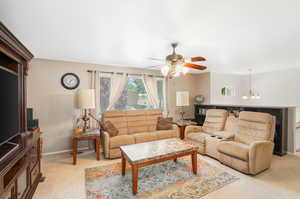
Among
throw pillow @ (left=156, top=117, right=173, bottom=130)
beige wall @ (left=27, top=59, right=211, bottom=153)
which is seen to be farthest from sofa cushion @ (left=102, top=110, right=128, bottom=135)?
throw pillow @ (left=156, top=117, right=173, bottom=130)

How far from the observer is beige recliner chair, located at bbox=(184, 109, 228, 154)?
11.6ft

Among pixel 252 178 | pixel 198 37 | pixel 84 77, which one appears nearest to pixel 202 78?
pixel 198 37

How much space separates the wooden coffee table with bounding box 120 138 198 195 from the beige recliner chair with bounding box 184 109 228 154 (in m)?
1.03

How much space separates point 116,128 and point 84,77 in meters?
1.65

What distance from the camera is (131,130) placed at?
12.8 feet

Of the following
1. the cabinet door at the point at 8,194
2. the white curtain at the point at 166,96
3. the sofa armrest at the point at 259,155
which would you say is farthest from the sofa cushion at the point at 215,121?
the cabinet door at the point at 8,194

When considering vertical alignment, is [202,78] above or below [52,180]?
above

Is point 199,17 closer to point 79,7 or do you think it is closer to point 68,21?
point 79,7

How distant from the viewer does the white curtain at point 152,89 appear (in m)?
4.53

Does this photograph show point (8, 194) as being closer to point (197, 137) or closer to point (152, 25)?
point (152, 25)

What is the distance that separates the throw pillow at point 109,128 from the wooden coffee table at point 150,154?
3.23 feet

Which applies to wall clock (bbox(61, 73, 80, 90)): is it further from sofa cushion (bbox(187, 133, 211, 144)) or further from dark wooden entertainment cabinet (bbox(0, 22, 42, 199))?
sofa cushion (bbox(187, 133, 211, 144))

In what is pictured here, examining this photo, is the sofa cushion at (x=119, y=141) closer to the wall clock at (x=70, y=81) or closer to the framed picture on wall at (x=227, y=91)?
the wall clock at (x=70, y=81)

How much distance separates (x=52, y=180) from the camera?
235cm
